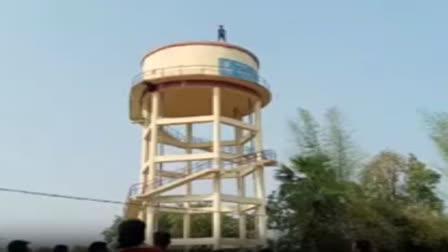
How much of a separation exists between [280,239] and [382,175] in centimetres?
740

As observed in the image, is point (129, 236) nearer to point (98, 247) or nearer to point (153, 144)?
point (98, 247)

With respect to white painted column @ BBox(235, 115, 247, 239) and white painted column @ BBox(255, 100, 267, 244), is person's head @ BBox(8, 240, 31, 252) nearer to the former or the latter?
white painted column @ BBox(255, 100, 267, 244)

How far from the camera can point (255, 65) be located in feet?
99.8

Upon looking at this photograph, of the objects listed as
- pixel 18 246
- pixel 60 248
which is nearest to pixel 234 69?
pixel 60 248

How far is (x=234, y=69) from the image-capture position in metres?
28.9

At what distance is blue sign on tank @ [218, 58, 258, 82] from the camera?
28.7 m

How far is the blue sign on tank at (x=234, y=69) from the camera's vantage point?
28734 mm

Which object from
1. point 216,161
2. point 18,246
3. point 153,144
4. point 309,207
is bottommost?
point 18,246

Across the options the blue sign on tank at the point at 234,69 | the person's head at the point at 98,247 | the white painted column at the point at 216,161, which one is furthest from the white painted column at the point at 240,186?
the person's head at the point at 98,247

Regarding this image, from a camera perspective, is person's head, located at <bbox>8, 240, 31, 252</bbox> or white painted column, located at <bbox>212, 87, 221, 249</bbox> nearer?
person's head, located at <bbox>8, 240, 31, 252</bbox>

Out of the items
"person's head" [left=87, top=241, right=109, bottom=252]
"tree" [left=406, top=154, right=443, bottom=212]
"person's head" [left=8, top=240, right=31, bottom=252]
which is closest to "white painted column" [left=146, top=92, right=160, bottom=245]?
"tree" [left=406, top=154, right=443, bottom=212]

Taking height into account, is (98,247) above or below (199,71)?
below

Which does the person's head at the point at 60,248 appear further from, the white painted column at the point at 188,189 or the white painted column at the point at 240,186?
the white painted column at the point at 240,186

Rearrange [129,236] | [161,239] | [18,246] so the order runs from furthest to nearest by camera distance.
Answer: [18,246] < [161,239] < [129,236]
